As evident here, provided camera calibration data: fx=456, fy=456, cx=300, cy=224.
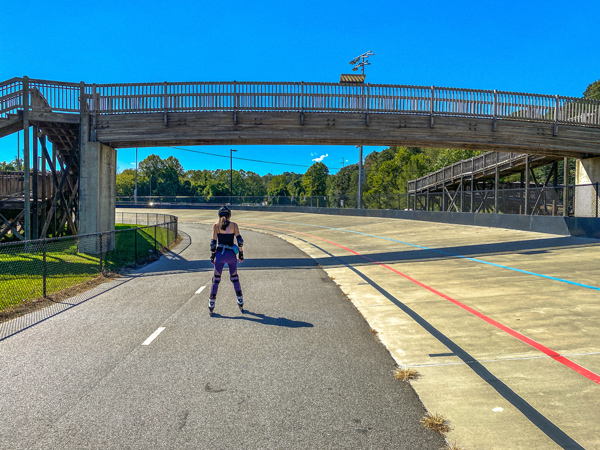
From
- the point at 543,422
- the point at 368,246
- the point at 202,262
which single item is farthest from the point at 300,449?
the point at 368,246

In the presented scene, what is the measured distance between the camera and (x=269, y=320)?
845 centimetres

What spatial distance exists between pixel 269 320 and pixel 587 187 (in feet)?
70.3

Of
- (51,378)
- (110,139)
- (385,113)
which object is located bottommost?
(51,378)

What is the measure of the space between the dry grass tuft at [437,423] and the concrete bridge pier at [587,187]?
21620mm

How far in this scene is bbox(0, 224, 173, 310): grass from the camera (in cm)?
1136

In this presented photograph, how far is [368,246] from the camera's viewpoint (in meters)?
22.1

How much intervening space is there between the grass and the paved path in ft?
8.87

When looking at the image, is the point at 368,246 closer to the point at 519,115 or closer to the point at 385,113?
the point at 385,113

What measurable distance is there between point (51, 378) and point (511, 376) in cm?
552

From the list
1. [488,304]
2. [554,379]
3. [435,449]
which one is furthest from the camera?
[488,304]

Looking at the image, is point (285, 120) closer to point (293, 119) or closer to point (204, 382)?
point (293, 119)

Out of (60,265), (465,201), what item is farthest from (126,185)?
(60,265)

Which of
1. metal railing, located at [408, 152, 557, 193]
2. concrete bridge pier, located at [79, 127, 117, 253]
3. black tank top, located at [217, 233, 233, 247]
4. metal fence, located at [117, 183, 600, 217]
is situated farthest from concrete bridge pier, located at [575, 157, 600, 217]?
concrete bridge pier, located at [79, 127, 117, 253]

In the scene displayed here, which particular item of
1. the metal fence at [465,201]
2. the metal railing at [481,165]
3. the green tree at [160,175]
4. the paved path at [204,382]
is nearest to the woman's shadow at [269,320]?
the paved path at [204,382]
